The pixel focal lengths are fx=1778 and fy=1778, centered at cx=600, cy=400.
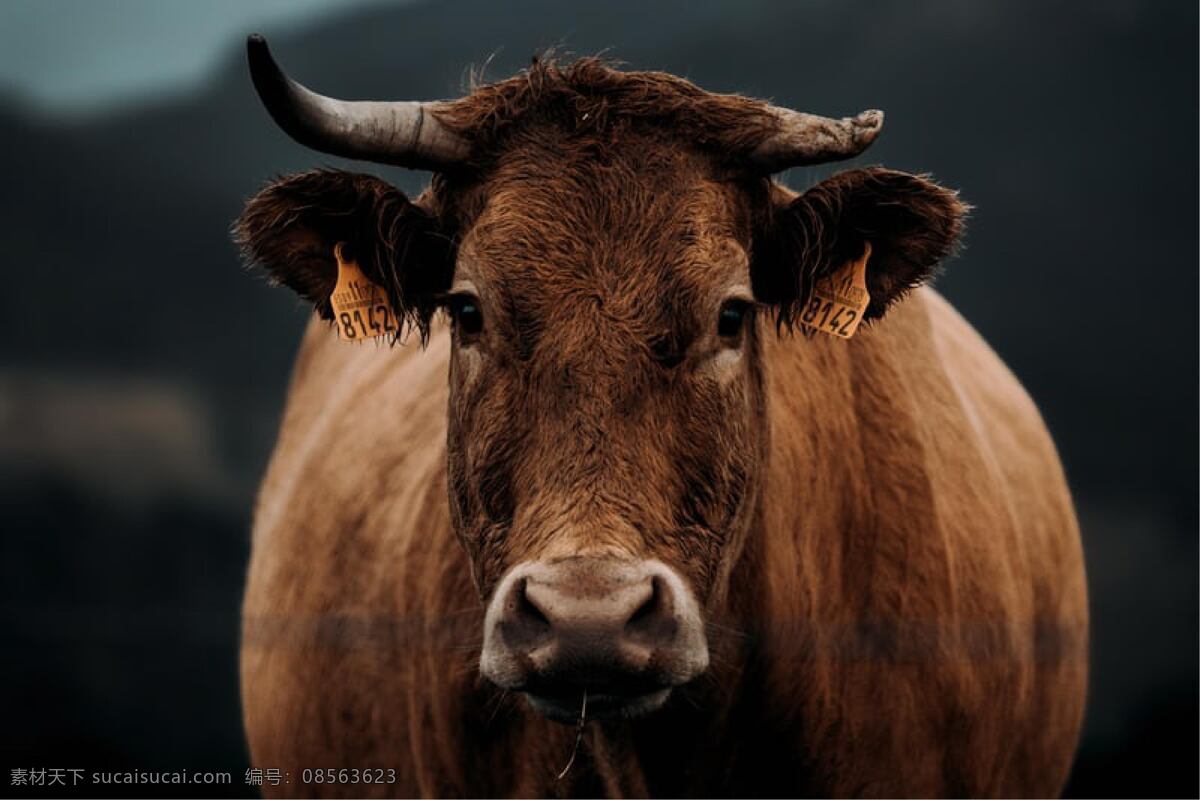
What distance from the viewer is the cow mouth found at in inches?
139

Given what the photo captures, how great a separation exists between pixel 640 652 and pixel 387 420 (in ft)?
9.24

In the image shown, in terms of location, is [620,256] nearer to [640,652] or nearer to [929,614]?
[640,652]

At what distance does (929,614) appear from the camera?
4.91 meters

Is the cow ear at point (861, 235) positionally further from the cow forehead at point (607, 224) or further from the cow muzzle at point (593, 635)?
the cow muzzle at point (593, 635)

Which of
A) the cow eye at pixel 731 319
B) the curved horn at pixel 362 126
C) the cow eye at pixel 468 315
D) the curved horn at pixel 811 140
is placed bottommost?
the cow eye at pixel 731 319

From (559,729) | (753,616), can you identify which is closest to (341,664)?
(559,729)

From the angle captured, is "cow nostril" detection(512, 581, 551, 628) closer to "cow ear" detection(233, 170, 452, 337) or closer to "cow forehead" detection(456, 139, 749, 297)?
"cow forehead" detection(456, 139, 749, 297)

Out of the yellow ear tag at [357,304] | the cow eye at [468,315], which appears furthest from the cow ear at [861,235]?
the yellow ear tag at [357,304]

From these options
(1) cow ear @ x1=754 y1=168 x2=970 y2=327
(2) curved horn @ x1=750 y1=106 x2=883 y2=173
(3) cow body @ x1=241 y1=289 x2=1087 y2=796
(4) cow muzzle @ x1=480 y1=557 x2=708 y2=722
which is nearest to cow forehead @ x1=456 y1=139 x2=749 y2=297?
(2) curved horn @ x1=750 y1=106 x2=883 y2=173

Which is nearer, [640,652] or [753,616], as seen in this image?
[640,652]

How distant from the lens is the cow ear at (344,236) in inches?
173

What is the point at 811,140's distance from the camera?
426 cm

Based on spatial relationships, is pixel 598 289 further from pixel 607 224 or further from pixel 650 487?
pixel 650 487

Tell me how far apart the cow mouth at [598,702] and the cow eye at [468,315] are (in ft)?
3.01
